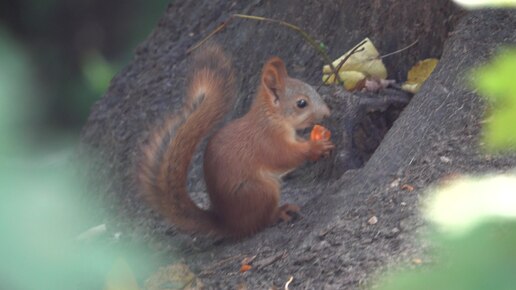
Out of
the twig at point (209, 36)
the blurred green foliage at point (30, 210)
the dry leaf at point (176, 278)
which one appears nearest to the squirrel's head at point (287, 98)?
the dry leaf at point (176, 278)

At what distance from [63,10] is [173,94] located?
11.6ft

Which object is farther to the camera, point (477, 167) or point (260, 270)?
point (260, 270)

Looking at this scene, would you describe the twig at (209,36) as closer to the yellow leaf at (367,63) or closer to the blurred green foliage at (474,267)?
the yellow leaf at (367,63)

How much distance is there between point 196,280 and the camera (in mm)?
2926

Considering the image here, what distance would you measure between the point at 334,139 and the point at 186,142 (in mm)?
Answer: 613

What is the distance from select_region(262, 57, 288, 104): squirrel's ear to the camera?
338cm

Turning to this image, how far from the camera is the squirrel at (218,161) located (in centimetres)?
315

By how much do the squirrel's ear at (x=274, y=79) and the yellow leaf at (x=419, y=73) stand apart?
44 centimetres

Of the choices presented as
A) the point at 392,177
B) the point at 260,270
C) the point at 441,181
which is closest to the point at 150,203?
the point at 260,270

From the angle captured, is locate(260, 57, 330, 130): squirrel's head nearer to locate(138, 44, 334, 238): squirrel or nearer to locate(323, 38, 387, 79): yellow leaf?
locate(138, 44, 334, 238): squirrel

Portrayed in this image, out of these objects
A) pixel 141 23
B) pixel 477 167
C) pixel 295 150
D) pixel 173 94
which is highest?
pixel 141 23

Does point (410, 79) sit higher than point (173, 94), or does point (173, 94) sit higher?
point (173, 94)

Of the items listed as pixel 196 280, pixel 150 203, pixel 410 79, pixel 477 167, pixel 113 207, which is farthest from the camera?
pixel 113 207

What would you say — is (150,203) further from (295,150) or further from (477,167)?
(477,167)
